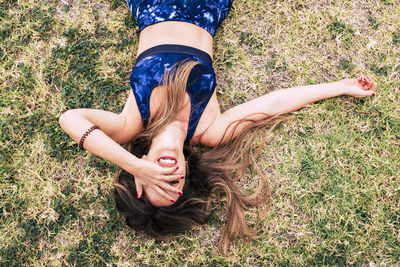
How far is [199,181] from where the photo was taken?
2.99 metres

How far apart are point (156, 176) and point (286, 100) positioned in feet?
5.32

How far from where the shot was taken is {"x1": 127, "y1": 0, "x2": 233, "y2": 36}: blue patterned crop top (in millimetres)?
3031

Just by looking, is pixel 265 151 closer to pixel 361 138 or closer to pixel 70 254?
pixel 361 138

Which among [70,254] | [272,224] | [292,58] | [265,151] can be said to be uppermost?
[292,58]

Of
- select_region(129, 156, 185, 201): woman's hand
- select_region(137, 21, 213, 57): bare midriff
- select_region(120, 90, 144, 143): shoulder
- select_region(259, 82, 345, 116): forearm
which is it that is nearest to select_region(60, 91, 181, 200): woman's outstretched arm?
select_region(129, 156, 185, 201): woman's hand

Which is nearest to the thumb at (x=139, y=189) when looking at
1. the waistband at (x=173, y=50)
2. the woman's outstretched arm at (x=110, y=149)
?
the woman's outstretched arm at (x=110, y=149)

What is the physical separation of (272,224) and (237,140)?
989 mm

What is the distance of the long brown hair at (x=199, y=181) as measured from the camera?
276 centimetres

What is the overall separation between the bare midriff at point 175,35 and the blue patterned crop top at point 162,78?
0.28 feet

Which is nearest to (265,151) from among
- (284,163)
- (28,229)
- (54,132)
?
(284,163)

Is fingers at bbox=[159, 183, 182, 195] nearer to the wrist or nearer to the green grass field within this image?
the green grass field

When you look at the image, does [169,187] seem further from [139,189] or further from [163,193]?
[139,189]

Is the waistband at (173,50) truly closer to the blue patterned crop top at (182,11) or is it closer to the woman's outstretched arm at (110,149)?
the blue patterned crop top at (182,11)

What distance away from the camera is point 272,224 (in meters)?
3.28
